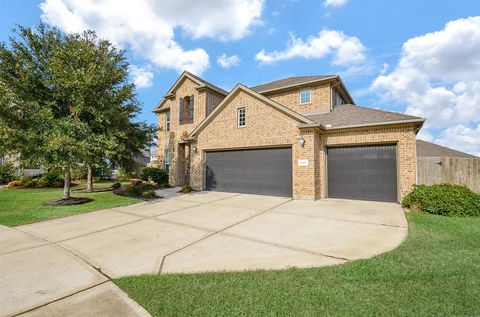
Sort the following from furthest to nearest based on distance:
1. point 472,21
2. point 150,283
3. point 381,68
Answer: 1. point 381,68
2. point 472,21
3. point 150,283

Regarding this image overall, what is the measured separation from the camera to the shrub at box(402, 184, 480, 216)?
24.5ft

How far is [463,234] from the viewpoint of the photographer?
5465 mm

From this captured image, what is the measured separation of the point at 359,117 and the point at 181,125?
12.3 metres

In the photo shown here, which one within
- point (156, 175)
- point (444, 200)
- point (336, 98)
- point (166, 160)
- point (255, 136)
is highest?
point (336, 98)

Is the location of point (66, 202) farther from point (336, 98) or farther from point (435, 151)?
point (435, 151)

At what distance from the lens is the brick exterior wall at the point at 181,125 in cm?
1689

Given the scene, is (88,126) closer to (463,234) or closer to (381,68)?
(463,234)

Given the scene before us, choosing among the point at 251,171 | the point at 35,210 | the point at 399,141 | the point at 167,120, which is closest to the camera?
the point at 35,210

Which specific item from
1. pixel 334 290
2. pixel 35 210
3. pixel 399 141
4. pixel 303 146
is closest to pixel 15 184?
pixel 35 210

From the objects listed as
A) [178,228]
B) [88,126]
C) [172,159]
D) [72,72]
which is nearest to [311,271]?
[178,228]

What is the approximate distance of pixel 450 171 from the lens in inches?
361

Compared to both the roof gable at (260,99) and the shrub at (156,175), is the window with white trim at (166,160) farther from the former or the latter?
the roof gable at (260,99)

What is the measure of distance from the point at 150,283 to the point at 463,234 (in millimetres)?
6951

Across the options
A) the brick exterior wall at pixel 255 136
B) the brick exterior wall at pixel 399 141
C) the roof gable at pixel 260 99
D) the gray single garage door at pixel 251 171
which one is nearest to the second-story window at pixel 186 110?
the roof gable at pixel 260 99
